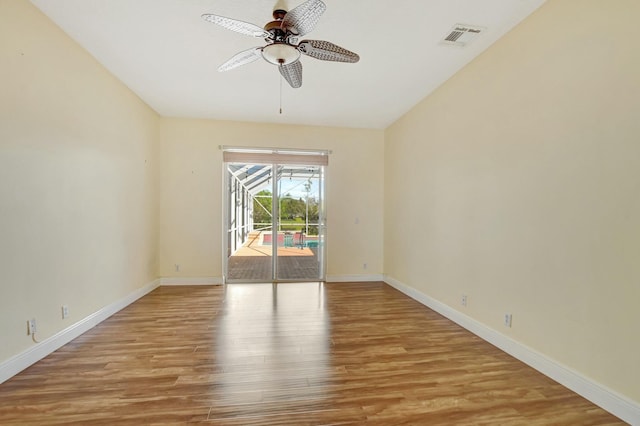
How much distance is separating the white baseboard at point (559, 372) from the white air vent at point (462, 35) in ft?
Answer: 9.08

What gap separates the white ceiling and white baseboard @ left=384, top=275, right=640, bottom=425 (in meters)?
2.78

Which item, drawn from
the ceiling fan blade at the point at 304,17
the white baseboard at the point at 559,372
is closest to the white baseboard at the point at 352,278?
the white baseboard at the point at 559,372

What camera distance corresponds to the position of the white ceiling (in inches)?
90.4

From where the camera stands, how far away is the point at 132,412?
5.76ft

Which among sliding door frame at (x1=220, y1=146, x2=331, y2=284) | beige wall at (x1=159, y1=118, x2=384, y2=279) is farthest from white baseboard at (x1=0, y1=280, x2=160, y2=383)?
sliding door frame at (x1=220, y1=146, x2=331, y2=284)

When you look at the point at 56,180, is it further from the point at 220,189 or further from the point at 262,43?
the point at 220,189

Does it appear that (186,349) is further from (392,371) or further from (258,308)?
(392,371)

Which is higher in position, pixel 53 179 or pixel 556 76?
pixel 556 76

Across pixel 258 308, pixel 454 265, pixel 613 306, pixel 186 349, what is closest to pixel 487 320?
pixel 454 265

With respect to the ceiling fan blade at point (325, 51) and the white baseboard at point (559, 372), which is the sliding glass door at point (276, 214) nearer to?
the white baseboard at point (559, 372)

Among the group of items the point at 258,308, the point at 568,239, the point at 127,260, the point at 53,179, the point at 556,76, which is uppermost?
the point at 556,76

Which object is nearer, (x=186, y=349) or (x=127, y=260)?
(x=186, y=349)

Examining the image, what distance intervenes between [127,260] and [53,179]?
1645 millimetres

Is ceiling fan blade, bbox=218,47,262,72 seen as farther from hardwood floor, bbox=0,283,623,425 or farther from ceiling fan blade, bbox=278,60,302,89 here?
hardwood floor, bbox=0,283,623,425
